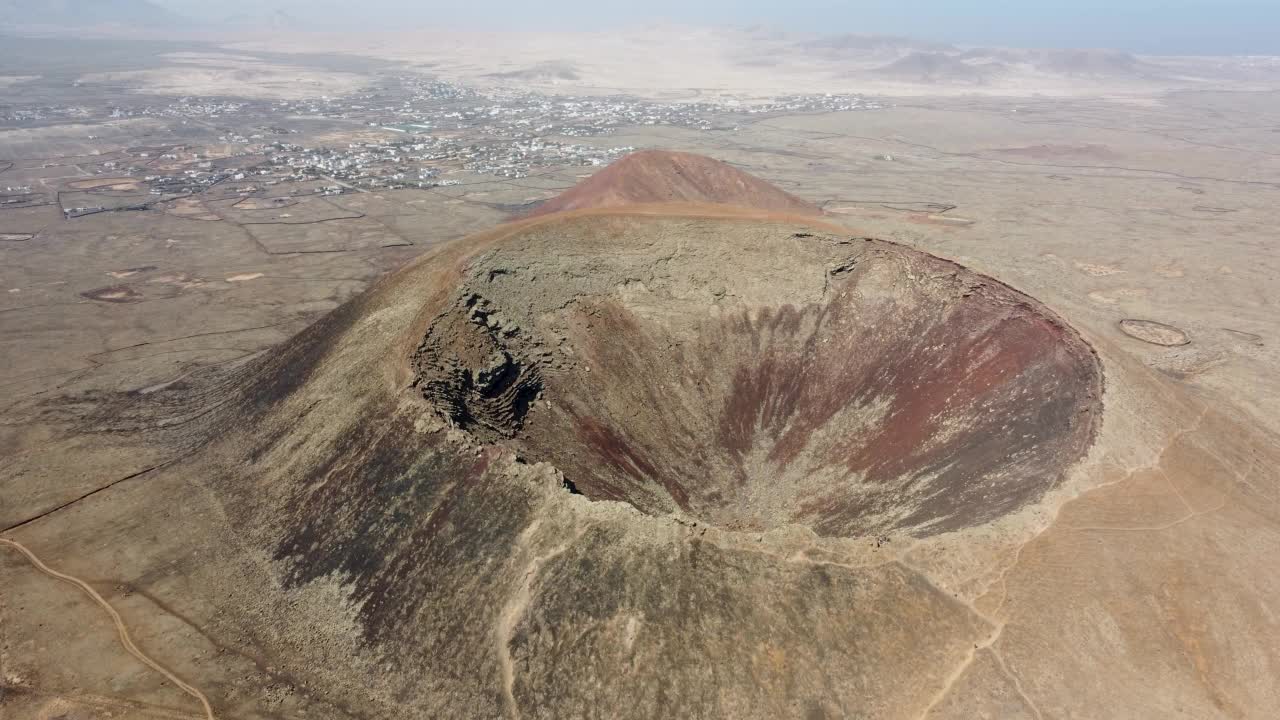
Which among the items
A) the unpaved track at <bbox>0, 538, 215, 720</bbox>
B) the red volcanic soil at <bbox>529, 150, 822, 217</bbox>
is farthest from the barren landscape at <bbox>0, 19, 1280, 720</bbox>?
the red volcanic soil at <bbox>529, 150, 822, 217</bbox>

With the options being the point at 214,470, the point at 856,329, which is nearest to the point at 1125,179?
the point at 856,329

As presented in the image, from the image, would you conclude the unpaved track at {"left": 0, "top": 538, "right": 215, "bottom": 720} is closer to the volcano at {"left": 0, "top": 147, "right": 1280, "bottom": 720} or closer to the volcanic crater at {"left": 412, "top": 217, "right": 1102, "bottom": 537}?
the volcano at {"left": 0, "top": 147, "right": 1280, "bottom": 720}

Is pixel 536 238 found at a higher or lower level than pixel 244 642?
higher

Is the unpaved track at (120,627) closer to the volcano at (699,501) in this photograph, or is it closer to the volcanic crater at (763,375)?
the volcano at (699,501)

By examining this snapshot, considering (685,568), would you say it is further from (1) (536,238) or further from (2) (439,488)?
(1) (536,238)

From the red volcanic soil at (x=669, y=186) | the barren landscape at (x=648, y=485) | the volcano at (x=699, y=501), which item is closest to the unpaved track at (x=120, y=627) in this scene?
the barren landscape at (x=648, y=485)

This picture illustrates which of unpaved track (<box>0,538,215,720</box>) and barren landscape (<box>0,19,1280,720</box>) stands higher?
barren landscape (<box>0,19,1280,720</box>)
